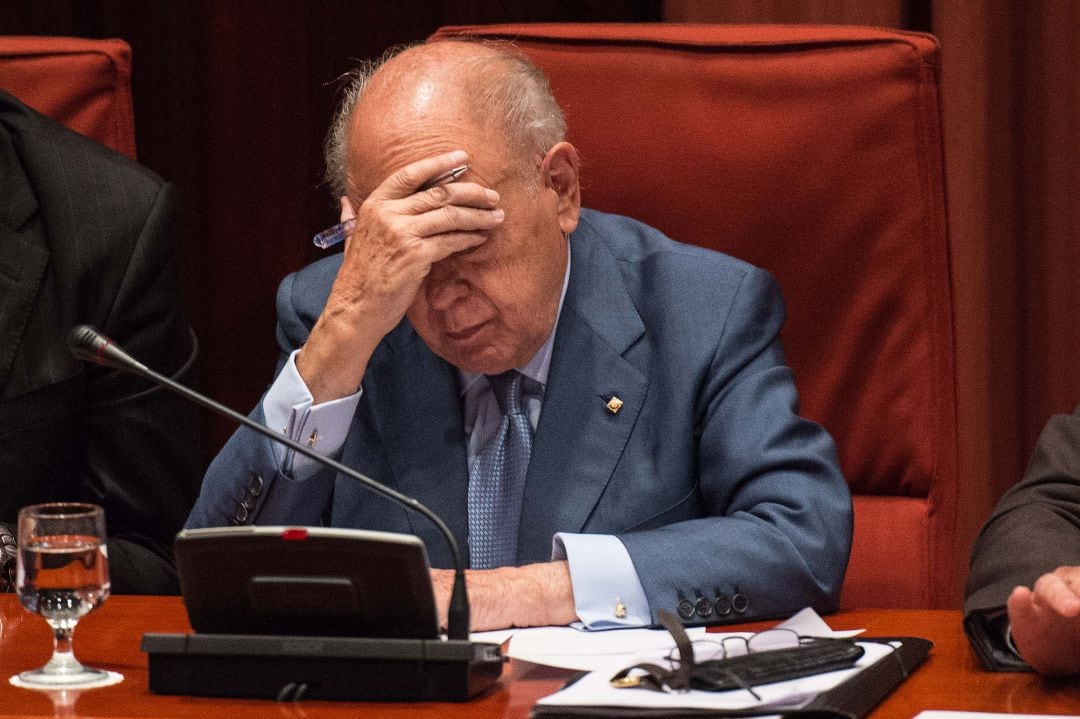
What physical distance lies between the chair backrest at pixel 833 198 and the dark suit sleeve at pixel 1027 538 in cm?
35

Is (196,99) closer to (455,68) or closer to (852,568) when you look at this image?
(455,68)

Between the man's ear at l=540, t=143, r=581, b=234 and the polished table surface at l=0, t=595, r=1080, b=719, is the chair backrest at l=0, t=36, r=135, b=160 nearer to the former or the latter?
the man's ear at l=540, t=143, r=581, b=234

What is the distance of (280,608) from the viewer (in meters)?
1.37

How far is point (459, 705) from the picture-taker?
1.34 metres

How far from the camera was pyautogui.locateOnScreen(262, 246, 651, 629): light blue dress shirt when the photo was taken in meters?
1.69

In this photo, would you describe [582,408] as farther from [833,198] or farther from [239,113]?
[239,113]

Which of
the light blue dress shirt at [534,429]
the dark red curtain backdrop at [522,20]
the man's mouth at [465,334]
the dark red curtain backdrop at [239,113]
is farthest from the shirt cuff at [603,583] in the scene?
the dark red curtain backdrop at [239,113]

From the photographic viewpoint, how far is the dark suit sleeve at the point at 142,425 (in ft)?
7.51

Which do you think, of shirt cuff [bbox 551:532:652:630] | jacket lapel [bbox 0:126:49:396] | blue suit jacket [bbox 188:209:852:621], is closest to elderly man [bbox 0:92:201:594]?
jacket lapel [bbox 0:126:49:396]

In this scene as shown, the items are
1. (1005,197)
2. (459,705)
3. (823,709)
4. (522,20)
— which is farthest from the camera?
(522,20)

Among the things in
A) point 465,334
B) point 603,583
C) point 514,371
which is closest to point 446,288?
point 465,334

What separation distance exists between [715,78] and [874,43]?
22 cm

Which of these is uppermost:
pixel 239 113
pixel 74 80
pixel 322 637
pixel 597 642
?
pixel 74 80

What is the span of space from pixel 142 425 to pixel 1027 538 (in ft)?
4.10
